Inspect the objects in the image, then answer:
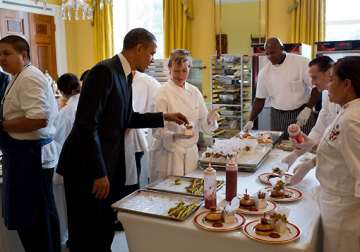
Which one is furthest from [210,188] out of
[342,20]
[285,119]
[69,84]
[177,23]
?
[177,23]

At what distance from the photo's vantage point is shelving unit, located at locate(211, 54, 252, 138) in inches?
173

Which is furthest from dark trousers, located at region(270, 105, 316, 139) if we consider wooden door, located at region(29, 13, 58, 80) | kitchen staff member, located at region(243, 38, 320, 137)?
wooden door, located at region(29, 13, 58, 80)

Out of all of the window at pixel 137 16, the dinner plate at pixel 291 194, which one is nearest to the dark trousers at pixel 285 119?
the dinner plate at pixel 291 194

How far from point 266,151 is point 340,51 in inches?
74.3

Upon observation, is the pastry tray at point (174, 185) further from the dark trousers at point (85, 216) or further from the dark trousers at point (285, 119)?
the dark trousers at point (285, 119)

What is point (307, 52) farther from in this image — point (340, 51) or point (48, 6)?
point (48, 6)

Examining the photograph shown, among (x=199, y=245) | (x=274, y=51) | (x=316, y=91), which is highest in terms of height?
(x=274, y=51)

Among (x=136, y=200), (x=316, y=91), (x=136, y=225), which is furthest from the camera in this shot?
(x=316, y=91)

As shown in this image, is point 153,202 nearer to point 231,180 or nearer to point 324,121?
point 231,180

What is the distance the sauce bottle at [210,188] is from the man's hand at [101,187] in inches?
17.6

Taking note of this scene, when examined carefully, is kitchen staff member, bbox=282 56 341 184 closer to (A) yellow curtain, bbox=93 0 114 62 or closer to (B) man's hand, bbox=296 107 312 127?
(B) man's hand, bbox=296 107 312 127

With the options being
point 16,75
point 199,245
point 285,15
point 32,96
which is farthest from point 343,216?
point 285,15

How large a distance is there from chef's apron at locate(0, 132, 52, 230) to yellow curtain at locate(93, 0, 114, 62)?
430 centimetres

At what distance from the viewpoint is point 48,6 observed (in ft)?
19.7
